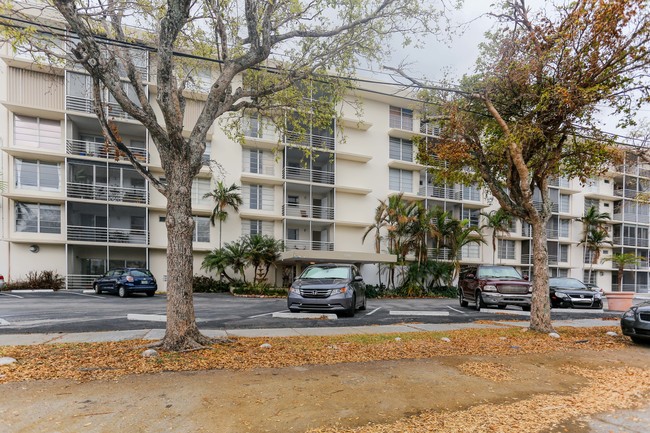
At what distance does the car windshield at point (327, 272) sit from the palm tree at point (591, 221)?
31.8m

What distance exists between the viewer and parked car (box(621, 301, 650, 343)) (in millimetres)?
7805

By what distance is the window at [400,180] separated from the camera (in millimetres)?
28906

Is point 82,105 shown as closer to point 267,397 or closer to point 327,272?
point 327,272

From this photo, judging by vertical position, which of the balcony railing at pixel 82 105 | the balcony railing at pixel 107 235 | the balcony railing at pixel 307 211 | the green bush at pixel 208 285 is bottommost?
the green bush at pixel 208 285

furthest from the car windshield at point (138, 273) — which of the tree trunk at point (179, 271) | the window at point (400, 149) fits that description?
the window at point (400, 149)

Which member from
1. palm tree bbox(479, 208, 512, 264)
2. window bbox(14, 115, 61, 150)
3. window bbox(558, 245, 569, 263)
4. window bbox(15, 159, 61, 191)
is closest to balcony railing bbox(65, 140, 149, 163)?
window bbox(14, 115, 61, 150)

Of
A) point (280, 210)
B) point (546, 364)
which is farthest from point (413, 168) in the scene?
point (546, 364)

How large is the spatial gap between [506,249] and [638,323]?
2628cm

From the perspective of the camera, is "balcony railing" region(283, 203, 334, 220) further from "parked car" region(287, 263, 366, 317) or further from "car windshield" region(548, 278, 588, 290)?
"parked car" region(287, 263, 366, 317)

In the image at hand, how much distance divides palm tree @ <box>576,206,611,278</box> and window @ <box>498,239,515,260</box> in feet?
25.5

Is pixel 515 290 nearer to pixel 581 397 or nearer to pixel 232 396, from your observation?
pixel 581 397

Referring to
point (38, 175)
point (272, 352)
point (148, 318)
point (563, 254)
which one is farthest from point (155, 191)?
point (563, 254)

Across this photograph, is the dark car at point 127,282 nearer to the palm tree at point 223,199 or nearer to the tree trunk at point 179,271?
the palm tree at point 223,199

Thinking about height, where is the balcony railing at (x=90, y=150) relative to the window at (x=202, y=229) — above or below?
above
